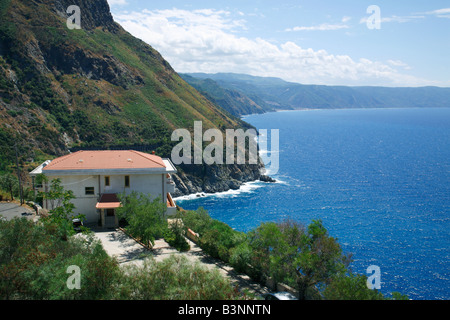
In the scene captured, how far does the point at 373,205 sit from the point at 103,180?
55.6 metres

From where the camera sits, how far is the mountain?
75.8 m

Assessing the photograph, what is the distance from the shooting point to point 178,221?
27.8 meters

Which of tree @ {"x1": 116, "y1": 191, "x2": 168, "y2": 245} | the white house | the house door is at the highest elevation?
the white house

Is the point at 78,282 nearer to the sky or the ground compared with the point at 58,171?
nearer to the ground

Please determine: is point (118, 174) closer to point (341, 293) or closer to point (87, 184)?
point (87, 184)

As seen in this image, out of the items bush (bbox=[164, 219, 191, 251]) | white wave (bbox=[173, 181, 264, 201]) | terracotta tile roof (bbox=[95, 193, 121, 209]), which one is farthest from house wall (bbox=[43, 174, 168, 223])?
white wave (bbox=[173, 181, 264, 201])

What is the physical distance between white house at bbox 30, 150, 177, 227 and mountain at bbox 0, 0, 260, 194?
38.4 metres

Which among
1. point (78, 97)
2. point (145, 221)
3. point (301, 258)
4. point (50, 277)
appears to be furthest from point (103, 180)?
point (78, 97)

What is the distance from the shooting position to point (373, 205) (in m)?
68.8

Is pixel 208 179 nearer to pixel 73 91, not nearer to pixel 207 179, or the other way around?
pixel 207 179

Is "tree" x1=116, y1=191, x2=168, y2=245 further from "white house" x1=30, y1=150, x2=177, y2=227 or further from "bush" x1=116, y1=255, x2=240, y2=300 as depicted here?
"bush" x1=116, y1=255, x2=240, y2=300
